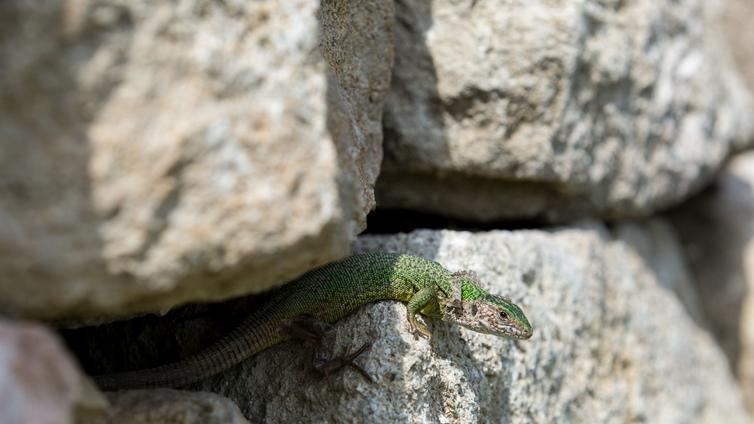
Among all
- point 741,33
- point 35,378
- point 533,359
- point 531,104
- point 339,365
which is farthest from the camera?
point 741,33

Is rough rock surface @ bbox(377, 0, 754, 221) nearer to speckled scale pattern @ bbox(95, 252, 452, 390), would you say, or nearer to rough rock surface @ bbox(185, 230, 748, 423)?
rough rock surface @ bbox(185, 230, 748, 423)

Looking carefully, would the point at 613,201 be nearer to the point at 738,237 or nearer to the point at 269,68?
the point at 738,237

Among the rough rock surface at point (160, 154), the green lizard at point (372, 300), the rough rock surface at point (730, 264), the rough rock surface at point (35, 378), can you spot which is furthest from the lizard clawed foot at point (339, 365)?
the rough rock surface at point (730, 264)

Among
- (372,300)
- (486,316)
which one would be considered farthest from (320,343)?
(486,316)

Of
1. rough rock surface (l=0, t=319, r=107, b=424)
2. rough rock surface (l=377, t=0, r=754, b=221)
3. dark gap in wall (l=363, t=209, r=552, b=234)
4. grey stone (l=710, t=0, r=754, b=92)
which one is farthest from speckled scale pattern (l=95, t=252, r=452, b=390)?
grey stone (l=710, t=0, r=754, b=92)

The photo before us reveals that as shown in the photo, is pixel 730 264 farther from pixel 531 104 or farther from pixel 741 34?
pixel 531 104

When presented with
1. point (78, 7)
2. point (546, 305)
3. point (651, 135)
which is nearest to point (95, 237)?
point (78, 7)

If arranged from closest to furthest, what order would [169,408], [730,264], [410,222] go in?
[169,408] < [410,222] < [730,264]
